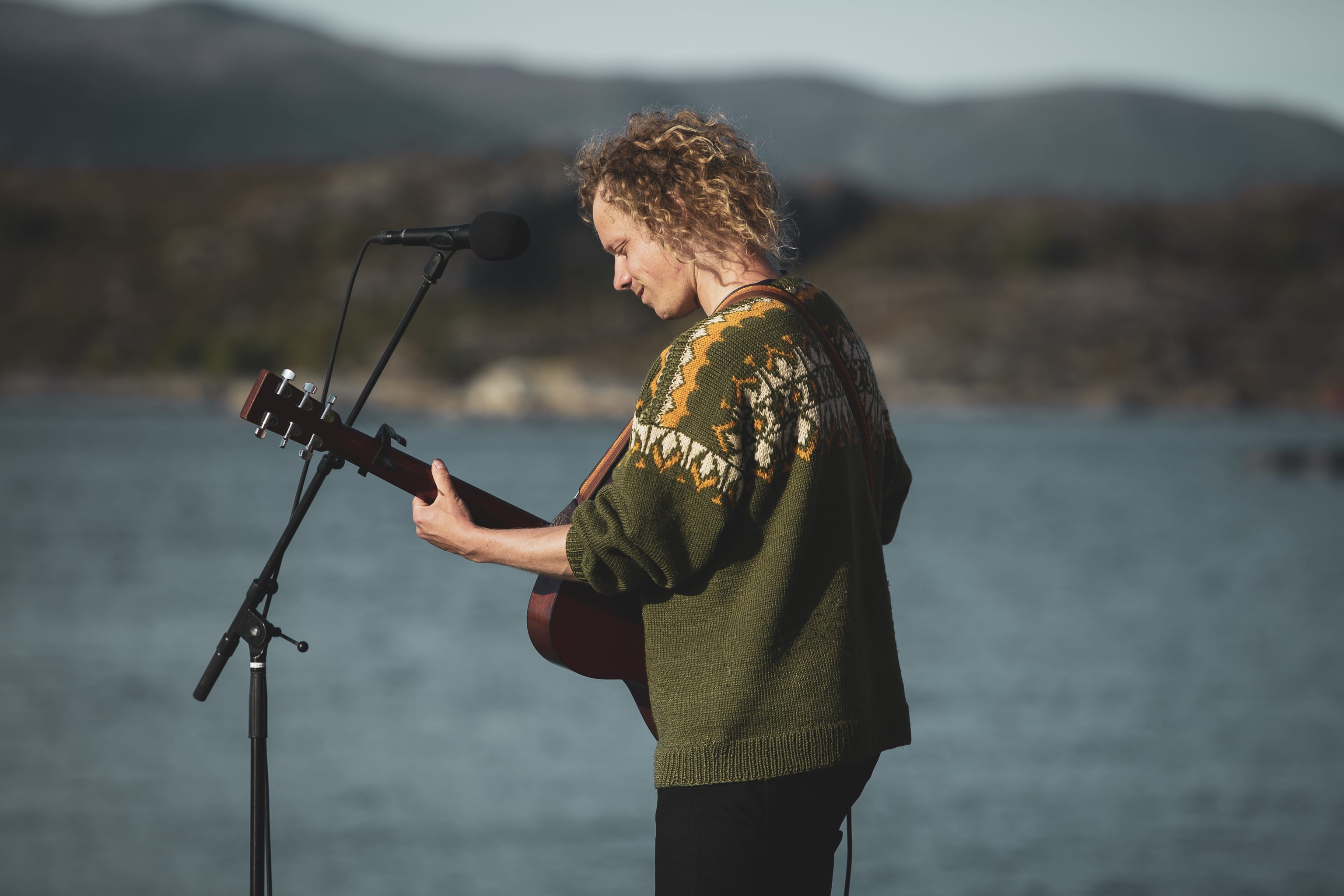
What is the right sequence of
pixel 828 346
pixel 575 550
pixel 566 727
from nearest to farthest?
pixel 575 550
pixel 828 346
pixel 566 727

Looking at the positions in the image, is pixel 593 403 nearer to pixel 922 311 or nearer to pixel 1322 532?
pixel 922 311

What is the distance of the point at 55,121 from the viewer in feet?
547

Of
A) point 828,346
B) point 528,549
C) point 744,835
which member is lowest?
point 744,835

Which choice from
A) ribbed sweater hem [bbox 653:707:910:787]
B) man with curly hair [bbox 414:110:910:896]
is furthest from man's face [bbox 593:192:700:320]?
ribbed sweater hem [bbox 653:707:910:787]

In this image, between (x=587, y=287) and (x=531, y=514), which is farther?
(x=587, y=287)

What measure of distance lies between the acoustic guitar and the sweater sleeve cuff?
0.32 m

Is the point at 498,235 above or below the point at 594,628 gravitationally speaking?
above

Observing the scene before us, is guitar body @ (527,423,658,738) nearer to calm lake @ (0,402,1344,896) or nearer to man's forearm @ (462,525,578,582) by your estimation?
man's forearm @ (462,525,578,582)

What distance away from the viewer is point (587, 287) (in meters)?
93.0

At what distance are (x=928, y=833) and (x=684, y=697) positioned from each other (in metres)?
10.0

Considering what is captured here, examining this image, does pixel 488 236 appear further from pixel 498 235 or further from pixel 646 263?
pixel 646 263

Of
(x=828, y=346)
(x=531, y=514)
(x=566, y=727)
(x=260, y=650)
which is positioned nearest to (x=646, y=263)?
(x=828, y=346)

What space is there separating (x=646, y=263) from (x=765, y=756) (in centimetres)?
83

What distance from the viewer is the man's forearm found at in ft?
7.09
